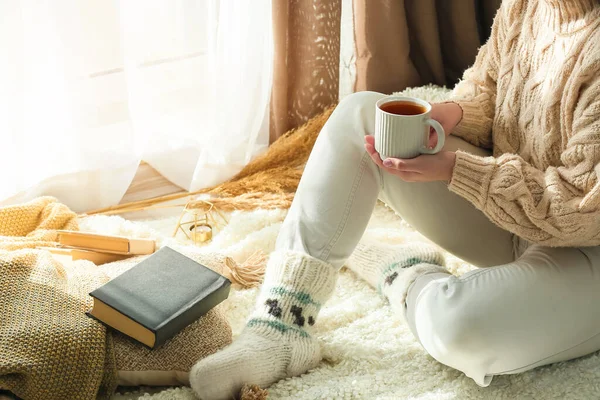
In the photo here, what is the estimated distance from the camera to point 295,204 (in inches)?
52.8

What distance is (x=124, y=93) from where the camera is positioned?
1880 mm

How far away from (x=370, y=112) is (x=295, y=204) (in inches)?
8.4

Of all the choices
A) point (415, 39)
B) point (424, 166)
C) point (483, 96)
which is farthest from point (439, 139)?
point (415, 39)

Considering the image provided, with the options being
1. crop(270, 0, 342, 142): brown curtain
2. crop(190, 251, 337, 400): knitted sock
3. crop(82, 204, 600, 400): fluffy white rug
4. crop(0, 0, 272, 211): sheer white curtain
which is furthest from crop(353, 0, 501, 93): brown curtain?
crop(190, 251, 337, 400): knitted sock

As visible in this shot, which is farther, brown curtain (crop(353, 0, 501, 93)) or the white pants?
brown curtain (crop(353, 0, 501, 93))

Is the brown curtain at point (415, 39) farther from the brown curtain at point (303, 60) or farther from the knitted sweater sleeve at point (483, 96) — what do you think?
the knitted sweater sleeve at point (483, 96)

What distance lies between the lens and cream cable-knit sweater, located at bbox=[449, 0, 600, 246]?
1101 millimetres

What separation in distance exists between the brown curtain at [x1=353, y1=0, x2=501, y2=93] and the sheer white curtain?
0.27m

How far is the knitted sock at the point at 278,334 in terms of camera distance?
1197 millimetres

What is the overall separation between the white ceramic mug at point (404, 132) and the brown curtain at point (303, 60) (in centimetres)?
94

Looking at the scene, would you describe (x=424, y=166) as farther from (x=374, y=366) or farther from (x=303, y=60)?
(x=303, y=60)

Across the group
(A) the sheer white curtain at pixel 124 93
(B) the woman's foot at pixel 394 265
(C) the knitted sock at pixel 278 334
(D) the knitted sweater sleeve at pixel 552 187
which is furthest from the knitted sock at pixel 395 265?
(A) the sheer white curtain at pixel 124 93

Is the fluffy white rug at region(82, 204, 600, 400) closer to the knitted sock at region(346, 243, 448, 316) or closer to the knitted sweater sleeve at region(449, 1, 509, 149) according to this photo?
the knitted sock at region(346, 243, 448, 316)

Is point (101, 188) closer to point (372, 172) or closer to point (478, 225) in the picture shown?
point (372, 172)
